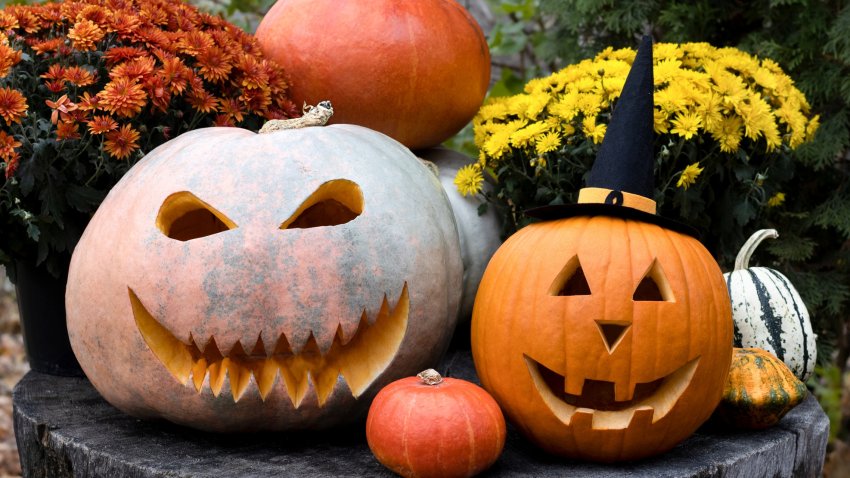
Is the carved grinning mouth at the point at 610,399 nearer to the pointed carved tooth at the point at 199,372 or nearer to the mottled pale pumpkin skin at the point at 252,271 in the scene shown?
the mottled pale pumpkin skin at the point at 252,271

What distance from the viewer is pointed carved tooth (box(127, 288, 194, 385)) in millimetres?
2004

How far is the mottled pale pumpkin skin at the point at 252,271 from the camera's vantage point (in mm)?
1946

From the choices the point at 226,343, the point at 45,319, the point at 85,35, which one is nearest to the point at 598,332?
the point at 226,343

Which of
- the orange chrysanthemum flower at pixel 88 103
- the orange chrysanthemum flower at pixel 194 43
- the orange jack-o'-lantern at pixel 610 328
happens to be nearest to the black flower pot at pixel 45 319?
the orange chrysanthemum flower at pixel 88 103

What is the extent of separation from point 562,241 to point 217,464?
0.95 metres

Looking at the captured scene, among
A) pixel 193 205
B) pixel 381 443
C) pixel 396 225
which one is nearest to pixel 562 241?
pixel 396 225

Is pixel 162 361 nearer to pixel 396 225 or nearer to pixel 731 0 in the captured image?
pixel 396 225

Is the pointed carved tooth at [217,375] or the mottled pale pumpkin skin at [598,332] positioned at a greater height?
the mottled pale pumpkin skin at [598,332]

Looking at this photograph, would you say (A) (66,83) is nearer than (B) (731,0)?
Yes

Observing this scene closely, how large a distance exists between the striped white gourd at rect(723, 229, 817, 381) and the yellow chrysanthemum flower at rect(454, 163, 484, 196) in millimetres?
838

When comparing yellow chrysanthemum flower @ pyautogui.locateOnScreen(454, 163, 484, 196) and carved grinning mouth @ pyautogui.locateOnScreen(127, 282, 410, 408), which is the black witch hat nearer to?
carved grinning mouth @ pyautogui.locateOnScreen(127, 282, 410, 408)

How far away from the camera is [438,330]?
2180mm

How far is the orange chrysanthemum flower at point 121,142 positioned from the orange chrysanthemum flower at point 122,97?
50mm

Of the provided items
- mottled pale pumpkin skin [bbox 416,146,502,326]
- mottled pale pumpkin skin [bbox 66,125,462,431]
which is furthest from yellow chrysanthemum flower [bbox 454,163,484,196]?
mottled pale pumpkin skin [bbox 66,125,462,431]
